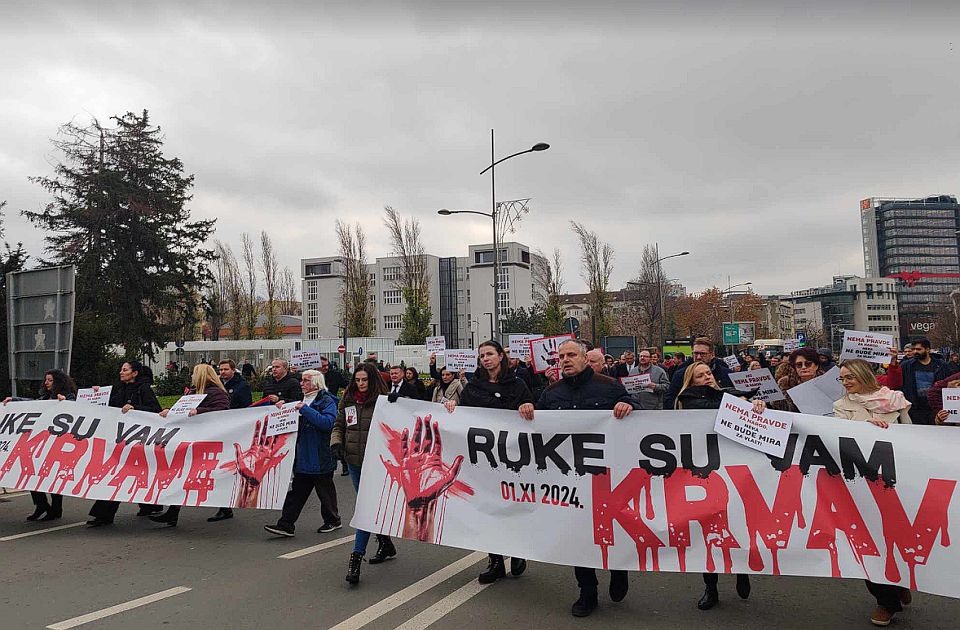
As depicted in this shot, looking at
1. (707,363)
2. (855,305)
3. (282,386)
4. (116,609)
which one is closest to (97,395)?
(282,386)

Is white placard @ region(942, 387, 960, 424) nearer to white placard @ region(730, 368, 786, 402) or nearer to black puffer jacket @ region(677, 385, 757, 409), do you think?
black puffer jacket @ region(677, 385, 757, 409)

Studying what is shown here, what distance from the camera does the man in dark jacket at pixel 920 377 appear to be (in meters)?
8.78

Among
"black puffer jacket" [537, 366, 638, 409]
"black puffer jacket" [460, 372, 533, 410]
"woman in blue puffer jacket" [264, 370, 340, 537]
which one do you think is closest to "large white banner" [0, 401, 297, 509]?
"woman in blue puffer jacket" [264, 370, 340, 537]

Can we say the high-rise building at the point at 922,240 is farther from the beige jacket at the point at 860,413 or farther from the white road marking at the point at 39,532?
the white road marking at the point at 39,532

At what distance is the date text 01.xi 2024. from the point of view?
5238mm

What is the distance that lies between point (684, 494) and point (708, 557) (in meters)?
0.42

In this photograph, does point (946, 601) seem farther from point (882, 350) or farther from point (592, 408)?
point (882, 350)

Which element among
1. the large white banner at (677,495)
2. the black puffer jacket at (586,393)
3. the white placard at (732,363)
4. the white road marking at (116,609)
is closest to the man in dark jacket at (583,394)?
the black puffer jacket at (586,393)

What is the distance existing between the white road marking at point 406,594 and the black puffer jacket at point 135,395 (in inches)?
162

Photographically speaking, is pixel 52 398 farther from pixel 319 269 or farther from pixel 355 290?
pixel 319 269

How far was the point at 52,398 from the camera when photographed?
9070mm

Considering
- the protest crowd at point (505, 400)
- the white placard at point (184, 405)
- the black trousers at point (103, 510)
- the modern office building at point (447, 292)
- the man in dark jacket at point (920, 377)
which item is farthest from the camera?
the modern office building at point (447, 292)

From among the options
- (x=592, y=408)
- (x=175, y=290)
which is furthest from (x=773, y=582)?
(x=175, y=290)

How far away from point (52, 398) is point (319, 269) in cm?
11441
